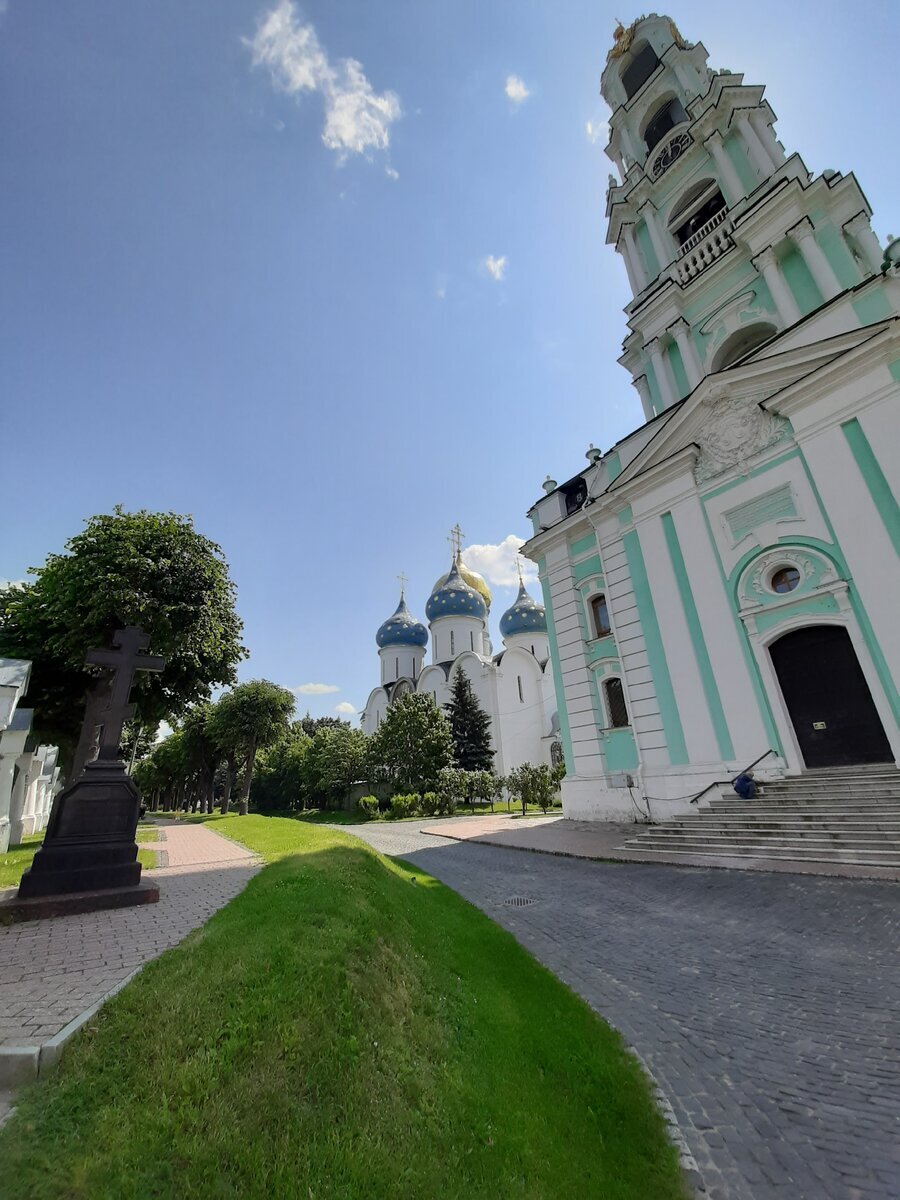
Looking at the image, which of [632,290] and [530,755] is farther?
[530,755]

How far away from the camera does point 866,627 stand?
1137cm

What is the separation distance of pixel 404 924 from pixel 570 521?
15060 millimetres

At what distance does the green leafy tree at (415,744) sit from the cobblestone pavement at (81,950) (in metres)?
25.2

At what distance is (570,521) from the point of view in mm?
18375

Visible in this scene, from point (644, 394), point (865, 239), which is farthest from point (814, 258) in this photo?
point (644, 394)

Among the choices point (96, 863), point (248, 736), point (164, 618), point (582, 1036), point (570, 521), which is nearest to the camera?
point (582, 1036)

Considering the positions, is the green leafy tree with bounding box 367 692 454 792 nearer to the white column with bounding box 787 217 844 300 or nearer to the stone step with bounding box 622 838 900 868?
the stone step with bounding box 622 838 900 868

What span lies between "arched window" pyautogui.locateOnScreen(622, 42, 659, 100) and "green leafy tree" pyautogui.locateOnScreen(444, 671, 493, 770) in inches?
1402

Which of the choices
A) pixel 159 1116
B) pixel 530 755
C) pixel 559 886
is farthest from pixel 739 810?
pixel 530 755

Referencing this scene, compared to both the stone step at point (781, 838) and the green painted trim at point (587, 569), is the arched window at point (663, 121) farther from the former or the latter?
the stone step at point (781, 838)

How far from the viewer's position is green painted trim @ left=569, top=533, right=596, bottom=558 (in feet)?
59.5

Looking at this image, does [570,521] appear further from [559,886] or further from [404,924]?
[404,924]

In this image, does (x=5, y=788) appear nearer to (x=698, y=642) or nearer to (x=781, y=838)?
(x=781, y=838)

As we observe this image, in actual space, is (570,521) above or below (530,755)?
above
